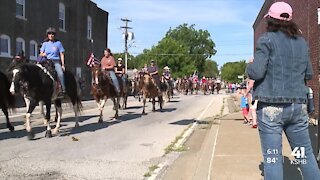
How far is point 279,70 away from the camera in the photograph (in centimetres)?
444

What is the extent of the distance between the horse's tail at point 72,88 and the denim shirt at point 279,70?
29.0 ft

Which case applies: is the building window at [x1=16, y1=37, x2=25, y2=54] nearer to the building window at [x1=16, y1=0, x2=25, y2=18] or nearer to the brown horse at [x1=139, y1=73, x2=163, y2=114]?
the building window at [x1=16, y1=0, x2=25, y2=18]

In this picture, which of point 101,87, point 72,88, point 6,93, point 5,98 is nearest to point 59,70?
point 72,88

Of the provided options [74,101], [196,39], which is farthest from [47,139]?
[196,39]

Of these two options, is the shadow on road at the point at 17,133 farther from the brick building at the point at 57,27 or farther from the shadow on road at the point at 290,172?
the brick building at the point at 57,27

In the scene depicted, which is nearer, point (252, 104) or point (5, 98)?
point (252, 104)

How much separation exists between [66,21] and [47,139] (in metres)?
27.4

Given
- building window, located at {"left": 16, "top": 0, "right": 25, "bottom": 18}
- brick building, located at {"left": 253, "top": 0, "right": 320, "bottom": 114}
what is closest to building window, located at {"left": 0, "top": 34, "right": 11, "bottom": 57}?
building window, located at {"left": 16, "top": 0, "right": 25, "bottom": 18}

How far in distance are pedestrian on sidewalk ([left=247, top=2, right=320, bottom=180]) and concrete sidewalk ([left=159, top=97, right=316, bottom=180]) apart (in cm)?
222

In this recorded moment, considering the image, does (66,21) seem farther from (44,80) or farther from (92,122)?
(44,80)

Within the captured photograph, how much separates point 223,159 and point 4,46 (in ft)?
73.9

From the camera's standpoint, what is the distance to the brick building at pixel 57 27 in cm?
2808

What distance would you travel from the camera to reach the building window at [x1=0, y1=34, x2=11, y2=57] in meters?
27.5

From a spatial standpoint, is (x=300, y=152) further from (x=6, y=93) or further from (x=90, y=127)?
(x=90, y=127)
